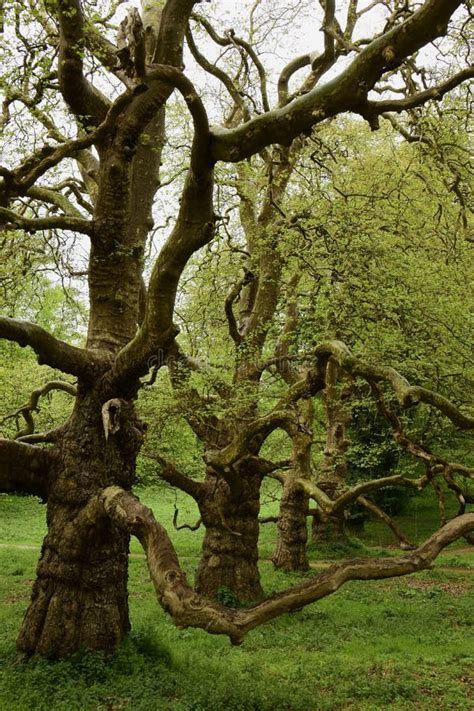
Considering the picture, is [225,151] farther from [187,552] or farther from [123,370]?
[187,552]

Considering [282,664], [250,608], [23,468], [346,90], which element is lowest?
[282,664]

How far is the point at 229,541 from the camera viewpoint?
50.5 ft

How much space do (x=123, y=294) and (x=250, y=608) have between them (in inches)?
249

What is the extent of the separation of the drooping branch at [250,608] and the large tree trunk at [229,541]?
8.10m

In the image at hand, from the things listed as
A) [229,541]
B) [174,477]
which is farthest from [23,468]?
[229,541]

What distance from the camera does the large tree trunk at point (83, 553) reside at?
9.16 m

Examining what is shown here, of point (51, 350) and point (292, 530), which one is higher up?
point (51, 350)

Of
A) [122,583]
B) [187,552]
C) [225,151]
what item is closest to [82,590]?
[122,583]

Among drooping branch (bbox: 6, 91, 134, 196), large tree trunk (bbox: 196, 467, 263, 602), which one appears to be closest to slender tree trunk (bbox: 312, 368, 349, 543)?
large tree trunk (bbox: 196, 467, 263, 602)

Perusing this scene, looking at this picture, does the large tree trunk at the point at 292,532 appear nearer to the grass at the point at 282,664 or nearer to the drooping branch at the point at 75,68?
the grass at the point at 282,664

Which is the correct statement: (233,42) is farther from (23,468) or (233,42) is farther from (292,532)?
(292,532)

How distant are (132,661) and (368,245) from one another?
843 cm

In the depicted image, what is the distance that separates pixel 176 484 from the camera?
14758 mm

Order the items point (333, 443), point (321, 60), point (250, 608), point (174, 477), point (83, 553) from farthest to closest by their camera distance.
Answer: point (333, 443)
point (174, 477)
point (321, 60)
point (83, 553)
point (250, 608)
